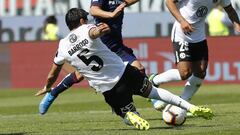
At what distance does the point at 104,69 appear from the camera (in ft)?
36.1

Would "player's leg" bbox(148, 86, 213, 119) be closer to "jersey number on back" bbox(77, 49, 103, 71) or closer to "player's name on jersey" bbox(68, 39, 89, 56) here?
"jersey number on back" bbox(77, 49, 103, 71)

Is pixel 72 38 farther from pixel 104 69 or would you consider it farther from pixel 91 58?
pixel 104 69

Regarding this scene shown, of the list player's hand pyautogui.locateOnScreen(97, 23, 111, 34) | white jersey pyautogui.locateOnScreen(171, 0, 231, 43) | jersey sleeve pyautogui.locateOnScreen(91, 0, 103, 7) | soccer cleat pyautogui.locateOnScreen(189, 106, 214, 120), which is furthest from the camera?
white jersey pyautogui.locateOnScreen(171, 0, 231, 43)

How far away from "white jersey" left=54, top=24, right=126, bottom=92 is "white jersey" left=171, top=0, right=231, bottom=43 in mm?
1828

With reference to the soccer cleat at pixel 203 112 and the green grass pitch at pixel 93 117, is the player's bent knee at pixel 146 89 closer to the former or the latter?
the green grass pitch at pixel 93 117

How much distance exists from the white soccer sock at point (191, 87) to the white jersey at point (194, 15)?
584 mm

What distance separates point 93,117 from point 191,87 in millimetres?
1934

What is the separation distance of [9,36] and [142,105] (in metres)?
13.5

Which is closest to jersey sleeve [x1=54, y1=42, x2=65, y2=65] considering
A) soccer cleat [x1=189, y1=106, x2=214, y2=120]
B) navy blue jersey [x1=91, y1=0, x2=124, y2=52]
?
soccer cleat [x1=189, y1=106, x2=214, y2=120]

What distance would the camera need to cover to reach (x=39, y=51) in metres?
23.6

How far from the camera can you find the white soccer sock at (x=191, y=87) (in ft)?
41.5

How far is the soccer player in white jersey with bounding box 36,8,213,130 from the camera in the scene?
1080 cm

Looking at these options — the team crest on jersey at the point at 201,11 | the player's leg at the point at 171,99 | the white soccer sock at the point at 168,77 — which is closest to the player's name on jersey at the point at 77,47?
the player's leg at the point at 171,99

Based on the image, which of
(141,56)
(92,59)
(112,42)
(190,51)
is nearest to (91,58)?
(92,59)
